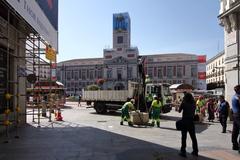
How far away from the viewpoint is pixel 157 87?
2625cm

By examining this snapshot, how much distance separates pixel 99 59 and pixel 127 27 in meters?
17.0

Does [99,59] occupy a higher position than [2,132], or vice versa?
[99,59]

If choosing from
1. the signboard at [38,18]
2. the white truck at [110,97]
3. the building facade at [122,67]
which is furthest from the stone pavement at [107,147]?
the building facade at [122,67]

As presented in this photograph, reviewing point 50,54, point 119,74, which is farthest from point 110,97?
point 119,74

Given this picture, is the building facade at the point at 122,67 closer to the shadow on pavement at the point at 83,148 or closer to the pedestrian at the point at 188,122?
the shadow on pavement at the point at 83,148

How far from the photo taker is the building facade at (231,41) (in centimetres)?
2052

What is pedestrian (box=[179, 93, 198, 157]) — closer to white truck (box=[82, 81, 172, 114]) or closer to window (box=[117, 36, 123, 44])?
white truck (box=[82, 81, 172, 114])

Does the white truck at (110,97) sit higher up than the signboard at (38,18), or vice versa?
the signboard at (38,18)

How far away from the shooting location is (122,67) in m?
136

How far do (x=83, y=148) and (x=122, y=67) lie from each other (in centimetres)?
12538

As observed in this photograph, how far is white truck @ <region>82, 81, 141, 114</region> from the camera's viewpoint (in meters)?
27.1

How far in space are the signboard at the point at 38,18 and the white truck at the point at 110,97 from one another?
8.79 meters

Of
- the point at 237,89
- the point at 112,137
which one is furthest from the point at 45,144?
the point at 237,89

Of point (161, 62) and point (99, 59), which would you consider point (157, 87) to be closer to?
point (161, 62)
